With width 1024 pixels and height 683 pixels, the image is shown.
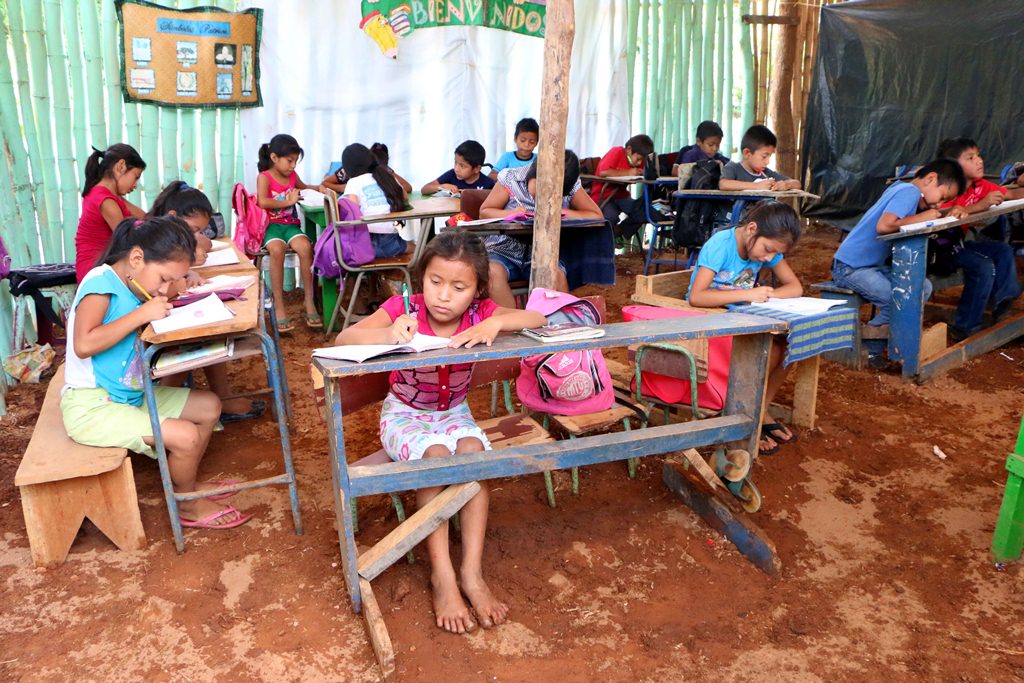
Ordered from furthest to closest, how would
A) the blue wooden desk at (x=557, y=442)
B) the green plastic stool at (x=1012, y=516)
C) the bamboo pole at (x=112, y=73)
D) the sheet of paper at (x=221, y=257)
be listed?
the bamboo pole at (x=112, y=73) → the sheet of paper at (x=221, y=257) → the green plastic stool at (x=1012, y=516) → the blue wooden desk at (x=557, y=442)

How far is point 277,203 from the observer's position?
5715mm

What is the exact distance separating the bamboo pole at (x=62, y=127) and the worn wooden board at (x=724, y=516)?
4469 millimetres

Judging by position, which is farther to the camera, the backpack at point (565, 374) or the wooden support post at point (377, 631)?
the backpack at point (565, 374)

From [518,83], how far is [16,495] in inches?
216

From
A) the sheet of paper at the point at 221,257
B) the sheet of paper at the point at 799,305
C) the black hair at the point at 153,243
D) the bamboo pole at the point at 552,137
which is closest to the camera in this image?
the black hair at the point at 153,243

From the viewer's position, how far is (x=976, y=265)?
16.8ft

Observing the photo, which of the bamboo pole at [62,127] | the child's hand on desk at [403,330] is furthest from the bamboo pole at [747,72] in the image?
the child's hand on desk at [403,330]

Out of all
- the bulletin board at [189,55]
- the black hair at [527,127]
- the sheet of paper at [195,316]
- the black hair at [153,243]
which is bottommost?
the sheet of paper at [195,316]

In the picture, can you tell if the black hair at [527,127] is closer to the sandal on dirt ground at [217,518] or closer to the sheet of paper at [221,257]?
the sheet of paper at [221,257]

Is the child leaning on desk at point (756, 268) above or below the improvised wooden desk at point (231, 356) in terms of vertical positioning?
above

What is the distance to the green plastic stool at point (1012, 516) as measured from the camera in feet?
8.83

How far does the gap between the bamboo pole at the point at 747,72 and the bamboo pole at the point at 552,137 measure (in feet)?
20.1

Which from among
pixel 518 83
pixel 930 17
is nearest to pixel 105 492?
pixel 518 83

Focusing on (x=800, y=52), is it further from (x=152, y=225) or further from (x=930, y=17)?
(x=152, y=225)
